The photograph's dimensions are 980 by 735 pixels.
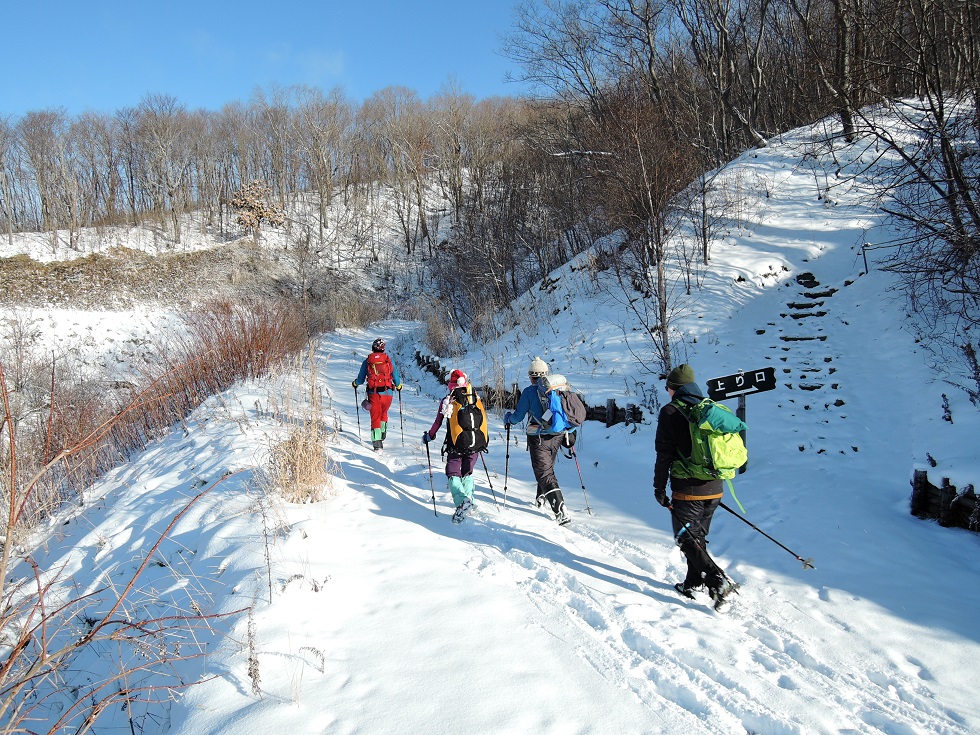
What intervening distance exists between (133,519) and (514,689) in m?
5.00

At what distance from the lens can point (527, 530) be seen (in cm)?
559

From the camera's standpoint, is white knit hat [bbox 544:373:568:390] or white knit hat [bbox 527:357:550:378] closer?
white knit hat [bbox 544:373:568:390]

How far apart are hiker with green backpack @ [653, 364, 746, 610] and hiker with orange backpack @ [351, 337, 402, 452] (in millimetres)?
4767

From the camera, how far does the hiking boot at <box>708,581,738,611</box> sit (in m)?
4.28

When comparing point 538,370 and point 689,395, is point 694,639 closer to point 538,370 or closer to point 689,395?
point 689,395

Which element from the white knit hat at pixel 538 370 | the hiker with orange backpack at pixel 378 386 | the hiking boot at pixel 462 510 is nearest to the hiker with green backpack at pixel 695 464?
the white knit hat at pixel 538 370

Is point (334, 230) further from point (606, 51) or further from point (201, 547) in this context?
point (201, 547)

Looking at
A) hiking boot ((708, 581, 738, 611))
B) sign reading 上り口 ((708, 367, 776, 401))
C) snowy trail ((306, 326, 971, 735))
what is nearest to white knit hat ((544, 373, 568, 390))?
snowy trail ((306, 326, 971, 735))

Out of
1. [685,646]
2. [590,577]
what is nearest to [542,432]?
[590,577]

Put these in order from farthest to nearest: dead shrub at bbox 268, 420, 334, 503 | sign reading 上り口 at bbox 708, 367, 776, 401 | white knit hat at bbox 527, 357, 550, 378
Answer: sign reading 上り口 at bbox 708, 367, 776, 401 < white knit hat at bbox 527, 357, 550, 378 < dead shrub at bbox 268, 420, 334, 503

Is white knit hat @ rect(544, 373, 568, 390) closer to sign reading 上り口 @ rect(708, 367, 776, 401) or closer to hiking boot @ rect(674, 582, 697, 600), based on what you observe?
sign reading 上り口 @ rect(708, 367, 776, 401)

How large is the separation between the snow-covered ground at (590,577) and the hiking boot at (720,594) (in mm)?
80

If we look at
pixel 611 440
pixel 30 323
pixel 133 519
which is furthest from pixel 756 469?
pixel 30 323

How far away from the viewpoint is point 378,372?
8289mm
